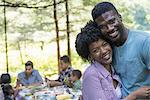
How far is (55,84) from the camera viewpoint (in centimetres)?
508

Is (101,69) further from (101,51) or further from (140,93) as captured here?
(140,93)

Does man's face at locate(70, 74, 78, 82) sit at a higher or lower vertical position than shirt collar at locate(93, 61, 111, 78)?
lower

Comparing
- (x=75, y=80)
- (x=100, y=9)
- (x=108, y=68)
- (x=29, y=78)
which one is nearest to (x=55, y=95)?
(x=75, y=80)

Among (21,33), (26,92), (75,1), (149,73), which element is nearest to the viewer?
(149,73)

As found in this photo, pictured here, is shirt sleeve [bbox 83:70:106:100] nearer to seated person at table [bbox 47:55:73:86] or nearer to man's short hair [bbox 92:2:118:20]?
man's short hair [bbox 92:2:118:20]

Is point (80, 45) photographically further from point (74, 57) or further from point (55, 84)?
point (74, 57)

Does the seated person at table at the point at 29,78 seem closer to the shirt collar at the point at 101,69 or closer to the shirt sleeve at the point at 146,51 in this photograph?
the shirt collar at the point at 101,69

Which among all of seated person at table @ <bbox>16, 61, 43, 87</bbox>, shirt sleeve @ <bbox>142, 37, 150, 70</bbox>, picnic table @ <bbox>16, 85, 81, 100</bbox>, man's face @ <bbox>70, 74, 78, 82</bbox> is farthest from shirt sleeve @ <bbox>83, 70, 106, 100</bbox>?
seated person at table @ <bbox>16, 61, 43, 87</bbox>

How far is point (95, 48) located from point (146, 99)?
30 centimetres

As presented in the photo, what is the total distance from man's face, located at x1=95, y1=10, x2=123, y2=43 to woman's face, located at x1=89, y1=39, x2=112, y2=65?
0.04m

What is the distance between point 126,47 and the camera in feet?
4.85

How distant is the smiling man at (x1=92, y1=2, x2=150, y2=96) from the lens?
144 cm

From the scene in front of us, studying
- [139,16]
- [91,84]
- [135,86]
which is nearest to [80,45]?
[91,84]

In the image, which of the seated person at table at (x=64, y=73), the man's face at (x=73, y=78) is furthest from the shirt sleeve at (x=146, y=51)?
the seated person at table at (x=64, y=73)
